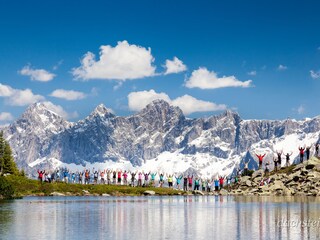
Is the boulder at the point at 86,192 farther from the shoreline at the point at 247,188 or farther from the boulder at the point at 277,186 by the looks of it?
the boulder at the point at 277,186

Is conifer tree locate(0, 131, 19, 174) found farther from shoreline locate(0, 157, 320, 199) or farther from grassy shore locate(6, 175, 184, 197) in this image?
grassy shore locate(6, 175, 184, 197)

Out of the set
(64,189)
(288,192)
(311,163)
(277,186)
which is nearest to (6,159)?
(64,189)

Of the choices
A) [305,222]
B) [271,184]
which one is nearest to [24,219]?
[305,222]

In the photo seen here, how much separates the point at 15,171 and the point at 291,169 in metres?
79.7

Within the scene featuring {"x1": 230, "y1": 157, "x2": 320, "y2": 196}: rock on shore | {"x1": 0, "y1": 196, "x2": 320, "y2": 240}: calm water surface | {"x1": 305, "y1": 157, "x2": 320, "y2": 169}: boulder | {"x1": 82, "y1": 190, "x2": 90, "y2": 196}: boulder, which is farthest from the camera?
{"x1": 305, "y1": 157, "x2": 320, "y2": 169}: boulder

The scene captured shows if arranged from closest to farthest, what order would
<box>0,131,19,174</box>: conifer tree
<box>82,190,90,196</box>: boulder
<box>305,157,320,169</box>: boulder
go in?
<box>82,190,90,196</box>: boulder
<box>305,157,320,169</box>: boulder
<box>0,131,19,174</box>: conifer tree

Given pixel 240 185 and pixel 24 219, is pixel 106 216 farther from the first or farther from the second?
pixel 240 185

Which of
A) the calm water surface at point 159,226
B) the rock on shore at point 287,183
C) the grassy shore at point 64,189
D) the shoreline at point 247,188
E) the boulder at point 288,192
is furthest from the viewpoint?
the grassy shore at point 64,189

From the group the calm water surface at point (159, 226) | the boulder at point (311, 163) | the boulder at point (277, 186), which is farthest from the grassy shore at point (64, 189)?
the calm water surface at point (159, 226)

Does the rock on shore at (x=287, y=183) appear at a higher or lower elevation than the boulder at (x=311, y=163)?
lower

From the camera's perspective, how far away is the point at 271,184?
130500 millimetres

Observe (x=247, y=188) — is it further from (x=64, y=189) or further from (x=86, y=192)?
(x=64, y=189)

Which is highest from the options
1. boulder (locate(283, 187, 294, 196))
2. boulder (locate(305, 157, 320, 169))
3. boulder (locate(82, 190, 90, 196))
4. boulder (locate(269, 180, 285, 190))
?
boulder (locate(305, 157, 320, 169))

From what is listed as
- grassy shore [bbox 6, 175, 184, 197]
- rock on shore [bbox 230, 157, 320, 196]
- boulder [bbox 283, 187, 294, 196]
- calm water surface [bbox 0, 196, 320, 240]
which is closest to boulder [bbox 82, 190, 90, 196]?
grassy shore [bbox 6, 175, 184, 197]
